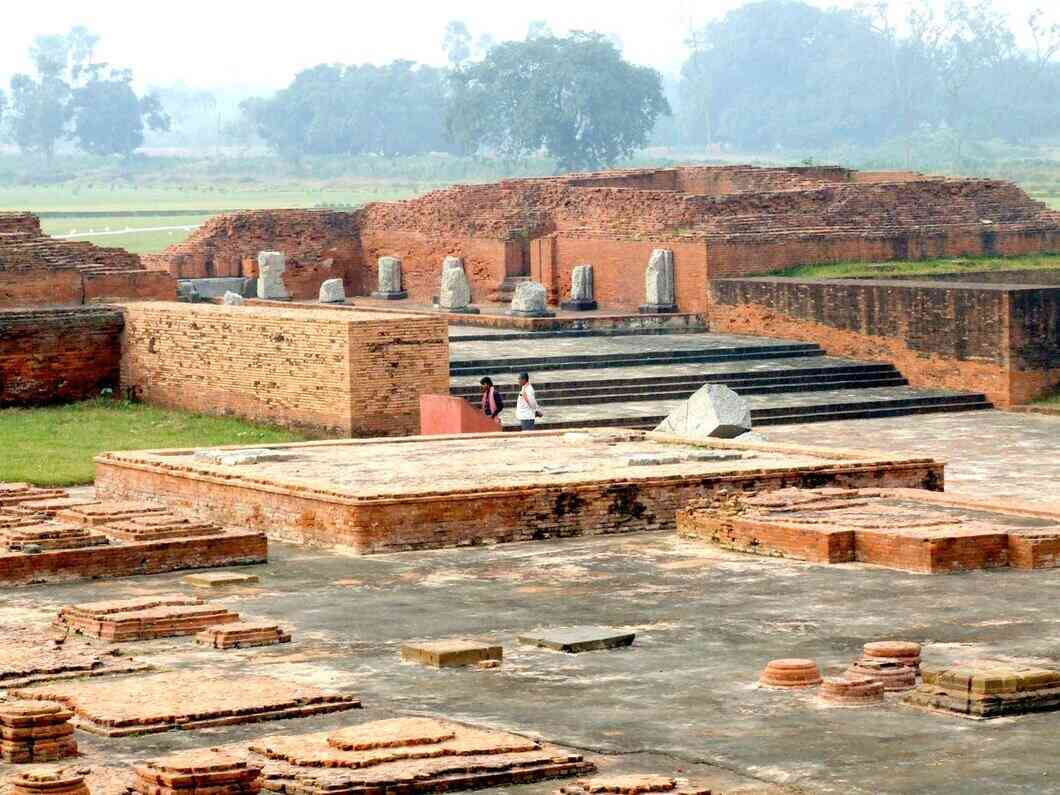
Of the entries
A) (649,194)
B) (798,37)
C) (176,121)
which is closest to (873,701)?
(649,194)

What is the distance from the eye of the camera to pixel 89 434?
20.0 m

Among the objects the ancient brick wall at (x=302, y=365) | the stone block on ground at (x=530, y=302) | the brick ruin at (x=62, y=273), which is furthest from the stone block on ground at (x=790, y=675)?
the stone block on ground at (x=530, y=302)

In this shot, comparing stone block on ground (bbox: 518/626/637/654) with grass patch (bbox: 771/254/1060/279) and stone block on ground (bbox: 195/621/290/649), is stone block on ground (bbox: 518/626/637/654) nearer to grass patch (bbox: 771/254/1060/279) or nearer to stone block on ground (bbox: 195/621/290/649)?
stone block on ground (bbox: 195/621/290/649)

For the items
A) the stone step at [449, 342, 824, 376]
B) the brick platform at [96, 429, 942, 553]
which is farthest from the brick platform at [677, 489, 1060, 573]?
the stone step at [449, 342, 824, 376]

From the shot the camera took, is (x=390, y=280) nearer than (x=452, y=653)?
No

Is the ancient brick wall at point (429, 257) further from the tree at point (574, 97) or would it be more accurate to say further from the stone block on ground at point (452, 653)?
the tree at point (574, 97)

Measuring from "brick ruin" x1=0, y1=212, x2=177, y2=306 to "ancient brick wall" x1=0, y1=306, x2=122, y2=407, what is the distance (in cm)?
117

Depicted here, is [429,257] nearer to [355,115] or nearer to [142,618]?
[142,618]

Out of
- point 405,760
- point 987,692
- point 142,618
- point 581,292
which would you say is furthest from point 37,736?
point 581,292

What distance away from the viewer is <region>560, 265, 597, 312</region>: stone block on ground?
27.7 meters

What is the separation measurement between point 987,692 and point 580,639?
2.18 meters

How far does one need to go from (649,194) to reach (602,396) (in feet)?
23.9

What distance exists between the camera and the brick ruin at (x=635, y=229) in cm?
2756

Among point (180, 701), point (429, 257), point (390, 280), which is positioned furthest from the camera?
point (429, 257)
